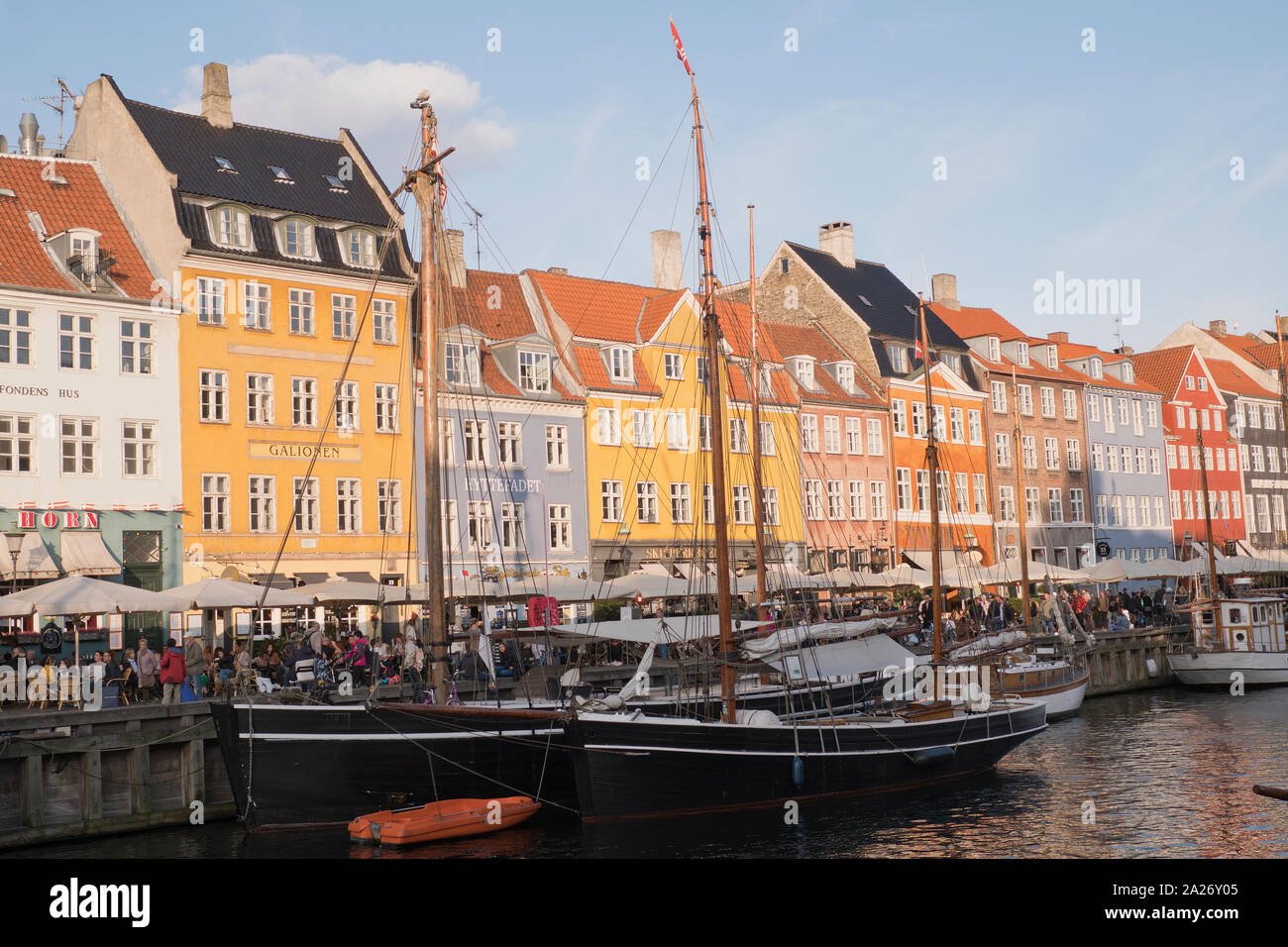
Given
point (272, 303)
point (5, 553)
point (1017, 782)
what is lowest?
point (1017, 782)

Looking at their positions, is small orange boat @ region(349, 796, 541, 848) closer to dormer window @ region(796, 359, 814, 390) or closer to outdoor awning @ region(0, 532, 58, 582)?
outdoor awning @ region(0, 532, 58, 582)

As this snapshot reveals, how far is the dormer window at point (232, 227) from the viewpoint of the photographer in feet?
141

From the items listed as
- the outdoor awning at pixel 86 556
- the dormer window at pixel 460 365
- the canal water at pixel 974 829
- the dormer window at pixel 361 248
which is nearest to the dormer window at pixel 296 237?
the dormer window at pixel 361 248

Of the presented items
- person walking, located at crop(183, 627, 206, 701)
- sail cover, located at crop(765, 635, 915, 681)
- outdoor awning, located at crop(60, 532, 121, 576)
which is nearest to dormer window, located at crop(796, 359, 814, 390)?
sail cover, located at crop(765, 635, 915, 681)

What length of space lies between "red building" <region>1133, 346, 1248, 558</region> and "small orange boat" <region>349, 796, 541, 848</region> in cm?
6565

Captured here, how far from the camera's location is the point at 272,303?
43.8 meters

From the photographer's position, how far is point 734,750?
2555 cm

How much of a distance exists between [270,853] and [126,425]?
20.6m

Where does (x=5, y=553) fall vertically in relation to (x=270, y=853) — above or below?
above

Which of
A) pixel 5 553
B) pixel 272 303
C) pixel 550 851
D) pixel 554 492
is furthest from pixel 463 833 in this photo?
pixel 554 492

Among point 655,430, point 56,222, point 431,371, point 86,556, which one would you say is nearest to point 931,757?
point 431,371

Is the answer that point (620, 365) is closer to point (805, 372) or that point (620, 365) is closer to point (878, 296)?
point (805, 372)

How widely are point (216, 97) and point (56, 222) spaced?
7.70m
